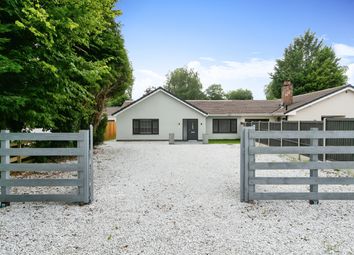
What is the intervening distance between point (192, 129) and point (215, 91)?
47.2 m

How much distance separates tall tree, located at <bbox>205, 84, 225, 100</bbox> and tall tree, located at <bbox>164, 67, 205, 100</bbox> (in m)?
4.41

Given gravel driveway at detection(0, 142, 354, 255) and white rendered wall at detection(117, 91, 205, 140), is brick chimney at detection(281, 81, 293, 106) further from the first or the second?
gravel driveway at detection(0, 142, 354, 255)

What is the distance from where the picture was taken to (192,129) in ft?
80.5

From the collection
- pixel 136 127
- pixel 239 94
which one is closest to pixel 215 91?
pixel 239 94

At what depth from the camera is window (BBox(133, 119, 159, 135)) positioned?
79.7ft

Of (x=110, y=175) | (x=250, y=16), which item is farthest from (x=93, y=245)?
(x=250, y=16)

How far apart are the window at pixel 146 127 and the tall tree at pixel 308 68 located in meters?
27.6

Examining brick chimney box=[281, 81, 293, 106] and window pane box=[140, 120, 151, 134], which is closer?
brick chimney box=[281, 81, 293, 106]

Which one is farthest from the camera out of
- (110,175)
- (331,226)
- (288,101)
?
(288,101)

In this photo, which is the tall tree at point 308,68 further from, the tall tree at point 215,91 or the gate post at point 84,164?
the gate post at point 84,164

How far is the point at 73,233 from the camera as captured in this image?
3.83 m

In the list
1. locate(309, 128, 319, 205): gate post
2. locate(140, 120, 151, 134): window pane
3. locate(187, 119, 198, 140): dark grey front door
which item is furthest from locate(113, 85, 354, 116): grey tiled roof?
locate(309, 128, 319, 205): gate post

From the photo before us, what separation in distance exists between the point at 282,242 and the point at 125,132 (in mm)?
21710

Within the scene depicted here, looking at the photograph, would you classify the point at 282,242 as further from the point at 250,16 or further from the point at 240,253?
the point at 250,16
